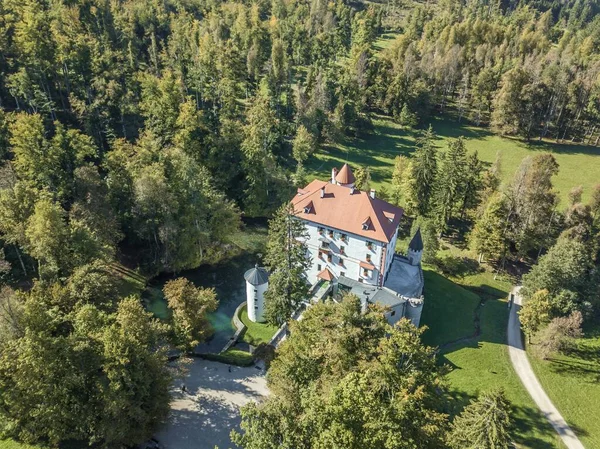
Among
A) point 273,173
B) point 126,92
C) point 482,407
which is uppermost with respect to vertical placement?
point 126,92

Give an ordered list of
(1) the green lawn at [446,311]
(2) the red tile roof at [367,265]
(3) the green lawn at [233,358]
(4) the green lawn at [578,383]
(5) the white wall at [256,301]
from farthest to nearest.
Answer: (2) the red tile roof at [367,265]
(5) the white wall at [256,301]
(1) the green lawn at [446,311]
(3) the green lawn at [233,358]
(4) the green lawn at [578,383]

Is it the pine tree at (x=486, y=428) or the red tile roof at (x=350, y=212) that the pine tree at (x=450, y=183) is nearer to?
the red tile roof at (x=350, y=212)

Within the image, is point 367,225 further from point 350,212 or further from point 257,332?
point 257,332

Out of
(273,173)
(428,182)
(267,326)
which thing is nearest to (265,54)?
(273,173)

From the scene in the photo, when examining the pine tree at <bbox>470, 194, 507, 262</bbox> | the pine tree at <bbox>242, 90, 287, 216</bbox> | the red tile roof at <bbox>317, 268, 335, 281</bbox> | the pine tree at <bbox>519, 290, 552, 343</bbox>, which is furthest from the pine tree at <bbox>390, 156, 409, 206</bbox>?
the pine tree at <bbox>519, 290, 552, 343</bbox>

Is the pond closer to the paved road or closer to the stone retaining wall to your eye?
the stone retaining wall

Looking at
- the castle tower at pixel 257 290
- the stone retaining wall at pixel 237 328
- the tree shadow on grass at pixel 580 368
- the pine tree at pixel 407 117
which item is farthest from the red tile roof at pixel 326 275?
the pine tree at pixel 407 117

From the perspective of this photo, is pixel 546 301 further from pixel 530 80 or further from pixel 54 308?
pixel 530 80
